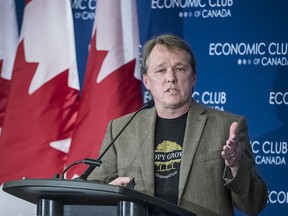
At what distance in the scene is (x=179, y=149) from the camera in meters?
3.38

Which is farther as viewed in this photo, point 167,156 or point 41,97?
point 41,97

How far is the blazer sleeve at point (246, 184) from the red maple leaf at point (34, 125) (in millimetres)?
1812

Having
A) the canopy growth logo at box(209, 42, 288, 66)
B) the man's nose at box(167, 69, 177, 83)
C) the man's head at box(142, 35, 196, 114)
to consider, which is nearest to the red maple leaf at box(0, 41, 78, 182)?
the canopy growth logo at box(209, 42, 288, 66)

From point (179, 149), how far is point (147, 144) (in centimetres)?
15

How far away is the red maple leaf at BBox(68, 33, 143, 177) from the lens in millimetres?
4711

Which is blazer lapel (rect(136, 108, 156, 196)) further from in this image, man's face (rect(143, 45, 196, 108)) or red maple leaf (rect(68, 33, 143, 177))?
red maple leaf (rect(68, 33, 143, 177))

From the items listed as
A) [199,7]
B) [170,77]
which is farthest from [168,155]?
[199,7]

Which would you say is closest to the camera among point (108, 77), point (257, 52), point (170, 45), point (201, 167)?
point (201, 167)

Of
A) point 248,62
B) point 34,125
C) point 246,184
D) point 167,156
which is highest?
point 248,62

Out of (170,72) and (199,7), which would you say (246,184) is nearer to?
(170,72)

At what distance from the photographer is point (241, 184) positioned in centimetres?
316

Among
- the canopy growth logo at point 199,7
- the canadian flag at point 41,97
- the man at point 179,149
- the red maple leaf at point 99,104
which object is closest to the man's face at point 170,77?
the man at point 179,149

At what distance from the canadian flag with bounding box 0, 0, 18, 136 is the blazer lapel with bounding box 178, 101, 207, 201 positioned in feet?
6.80

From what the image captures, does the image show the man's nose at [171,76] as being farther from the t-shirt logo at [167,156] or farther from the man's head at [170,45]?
the t-shirt logo at [167,156]
